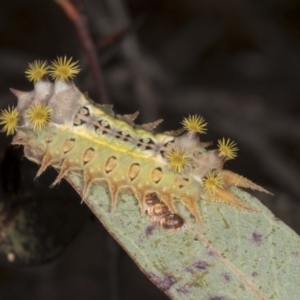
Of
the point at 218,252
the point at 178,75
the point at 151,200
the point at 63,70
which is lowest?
the point at 218,252

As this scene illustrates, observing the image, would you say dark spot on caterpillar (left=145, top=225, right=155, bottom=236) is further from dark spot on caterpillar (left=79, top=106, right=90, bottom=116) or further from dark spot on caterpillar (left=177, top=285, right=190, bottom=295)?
dark spot on caterpillar (left=79, top=106, right=90, bottom=116)

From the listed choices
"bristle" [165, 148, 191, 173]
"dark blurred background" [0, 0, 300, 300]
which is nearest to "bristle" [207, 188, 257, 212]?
"bristle" [165, 148, 191, 173]

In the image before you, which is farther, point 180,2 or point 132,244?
point 180,2

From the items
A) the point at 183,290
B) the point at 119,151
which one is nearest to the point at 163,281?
the point at 183,290

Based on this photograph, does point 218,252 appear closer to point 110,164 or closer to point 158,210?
point 158,210

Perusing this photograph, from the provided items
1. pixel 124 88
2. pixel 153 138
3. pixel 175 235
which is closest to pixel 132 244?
pixel 175 235

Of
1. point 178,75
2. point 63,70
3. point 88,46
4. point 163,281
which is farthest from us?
point 178,75

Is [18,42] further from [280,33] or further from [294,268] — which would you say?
[294,268]
